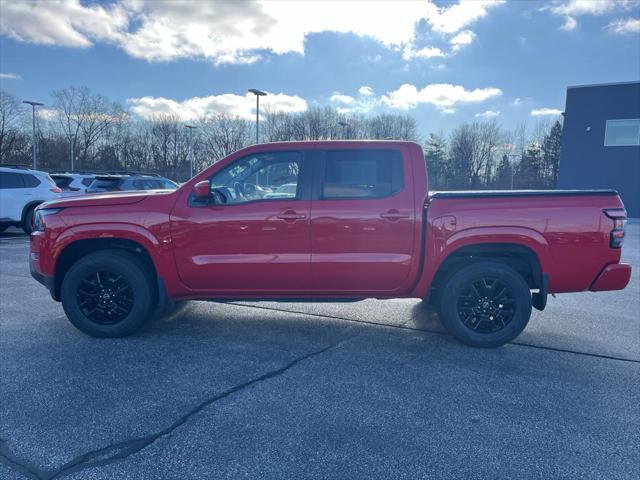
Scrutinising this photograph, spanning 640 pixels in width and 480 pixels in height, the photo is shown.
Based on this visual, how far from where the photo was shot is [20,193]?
40.9ft

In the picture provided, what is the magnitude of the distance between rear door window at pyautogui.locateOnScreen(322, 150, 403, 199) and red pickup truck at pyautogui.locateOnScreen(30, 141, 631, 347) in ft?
0.04

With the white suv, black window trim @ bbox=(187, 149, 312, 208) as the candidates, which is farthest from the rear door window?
the white suv

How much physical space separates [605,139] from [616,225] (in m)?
28.4

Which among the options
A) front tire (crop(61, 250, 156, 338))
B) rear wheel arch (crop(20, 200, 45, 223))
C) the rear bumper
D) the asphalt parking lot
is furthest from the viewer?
rear wheel arch (crop(20, 200, 45, 223))

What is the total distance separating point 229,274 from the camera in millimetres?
4449

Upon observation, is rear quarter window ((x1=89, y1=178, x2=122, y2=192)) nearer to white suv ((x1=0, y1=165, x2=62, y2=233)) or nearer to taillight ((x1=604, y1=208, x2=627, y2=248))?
white suv ((x1=0, y1=165, x2=62, y2=233))

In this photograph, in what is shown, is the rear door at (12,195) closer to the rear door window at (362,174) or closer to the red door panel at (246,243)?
the red door panel at (246,243)

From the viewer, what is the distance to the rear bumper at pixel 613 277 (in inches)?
168

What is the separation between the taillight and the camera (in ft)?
13.7

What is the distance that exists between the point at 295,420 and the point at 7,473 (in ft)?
5.33

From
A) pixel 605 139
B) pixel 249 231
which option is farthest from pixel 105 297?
pixel 605 139

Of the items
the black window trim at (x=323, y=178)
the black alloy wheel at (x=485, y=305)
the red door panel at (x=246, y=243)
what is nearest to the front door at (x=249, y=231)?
the red door panel at (x=246, y=243)

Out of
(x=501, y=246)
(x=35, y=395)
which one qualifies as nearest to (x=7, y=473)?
(x=35, y=395)

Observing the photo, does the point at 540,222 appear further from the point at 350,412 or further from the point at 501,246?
the point at 350,412
